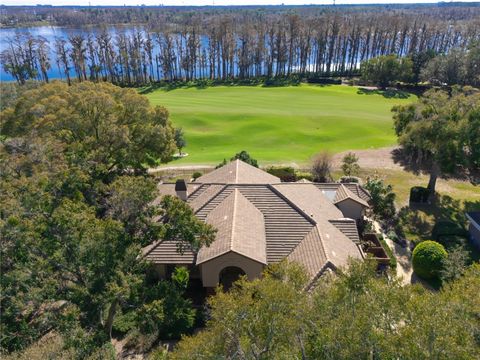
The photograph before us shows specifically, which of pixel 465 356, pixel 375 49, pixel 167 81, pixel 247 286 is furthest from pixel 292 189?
pixel 375 49

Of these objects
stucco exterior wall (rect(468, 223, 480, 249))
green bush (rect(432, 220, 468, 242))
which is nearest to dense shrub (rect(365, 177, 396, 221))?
green bush (rect(432, 220, 468, 242))

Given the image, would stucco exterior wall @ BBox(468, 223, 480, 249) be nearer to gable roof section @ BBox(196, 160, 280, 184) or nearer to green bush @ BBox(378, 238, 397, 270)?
green bush @ BBox(378, 238, 397, 270)

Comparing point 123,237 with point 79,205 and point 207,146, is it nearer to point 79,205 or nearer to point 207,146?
point 79,205

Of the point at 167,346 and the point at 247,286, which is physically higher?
the point at 247,286

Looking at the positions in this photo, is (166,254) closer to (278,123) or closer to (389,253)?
(389,253)

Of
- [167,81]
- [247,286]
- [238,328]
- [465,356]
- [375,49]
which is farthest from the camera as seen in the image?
[375,49]

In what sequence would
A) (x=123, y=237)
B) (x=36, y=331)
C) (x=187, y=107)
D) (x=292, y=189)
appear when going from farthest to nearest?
1. (x=187, y=107)
2. (x=292, y=189)
3. (x=123, y=237)
4. (x=36, y=331)

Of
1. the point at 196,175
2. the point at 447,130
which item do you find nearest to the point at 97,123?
the point at 196,175

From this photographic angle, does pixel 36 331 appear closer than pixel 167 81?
Yes

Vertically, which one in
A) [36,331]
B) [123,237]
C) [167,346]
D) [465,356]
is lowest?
[167,346]

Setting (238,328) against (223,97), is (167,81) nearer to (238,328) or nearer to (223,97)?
(223,97)
